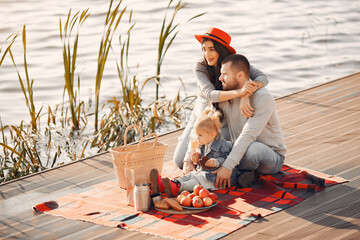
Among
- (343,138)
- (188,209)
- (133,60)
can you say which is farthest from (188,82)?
(188,209)

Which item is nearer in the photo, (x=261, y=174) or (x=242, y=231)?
(x=242, y=231)

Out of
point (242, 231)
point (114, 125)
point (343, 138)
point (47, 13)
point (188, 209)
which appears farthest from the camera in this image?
point (47, 13)

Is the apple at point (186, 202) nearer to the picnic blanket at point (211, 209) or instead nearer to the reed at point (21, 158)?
the picnic blanket at point (211, 209)

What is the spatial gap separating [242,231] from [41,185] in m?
1.41

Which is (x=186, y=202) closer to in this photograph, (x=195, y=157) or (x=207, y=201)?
(x=207, y=201)

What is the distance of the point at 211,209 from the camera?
3.36 metres

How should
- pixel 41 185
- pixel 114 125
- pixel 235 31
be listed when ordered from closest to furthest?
pixel 41 185, pixel 114 125, pixel 235 31

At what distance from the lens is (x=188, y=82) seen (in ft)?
26.1

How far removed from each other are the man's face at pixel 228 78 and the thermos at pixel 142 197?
30.2 inches

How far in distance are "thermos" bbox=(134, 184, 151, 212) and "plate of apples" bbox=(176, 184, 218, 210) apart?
16cm

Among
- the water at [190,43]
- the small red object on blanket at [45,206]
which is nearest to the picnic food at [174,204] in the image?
the small red object on blanket at [45,206]

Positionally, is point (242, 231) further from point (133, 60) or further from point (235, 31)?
point (235, 31)

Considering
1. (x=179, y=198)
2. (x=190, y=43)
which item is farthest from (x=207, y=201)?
(x=190, y=43)

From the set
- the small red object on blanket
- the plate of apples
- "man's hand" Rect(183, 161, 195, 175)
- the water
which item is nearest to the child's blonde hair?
"man's hand" Rect(183, 161, 195, 175)
